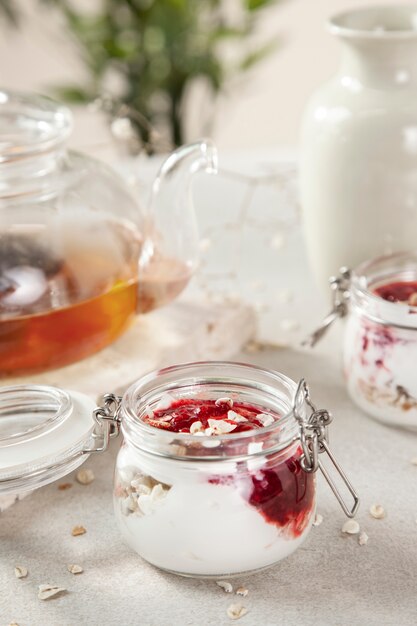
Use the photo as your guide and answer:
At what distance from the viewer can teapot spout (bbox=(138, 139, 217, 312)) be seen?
1.01 m

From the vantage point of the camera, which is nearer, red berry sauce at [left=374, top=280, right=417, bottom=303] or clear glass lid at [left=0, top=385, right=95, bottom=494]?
clear glass lid at [left=0, top=385, right=95, bottom=494]

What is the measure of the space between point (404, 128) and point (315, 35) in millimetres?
1747

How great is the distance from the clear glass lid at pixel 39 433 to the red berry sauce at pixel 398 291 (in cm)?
31

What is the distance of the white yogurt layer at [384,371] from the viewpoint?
876 millimetres

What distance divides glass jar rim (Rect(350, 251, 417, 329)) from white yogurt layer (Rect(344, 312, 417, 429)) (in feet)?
0.03

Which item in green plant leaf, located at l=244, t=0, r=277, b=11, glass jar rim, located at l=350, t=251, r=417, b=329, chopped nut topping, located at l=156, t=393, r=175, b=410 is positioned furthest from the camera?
green plant leaf, located at l=244, t=0, r=277, b=11

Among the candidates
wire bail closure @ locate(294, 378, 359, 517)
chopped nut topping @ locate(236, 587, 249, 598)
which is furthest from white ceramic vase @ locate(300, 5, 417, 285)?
chopped nut topping @ locate(236, 587, 249, 598)

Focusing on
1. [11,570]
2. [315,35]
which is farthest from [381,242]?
[315,35]

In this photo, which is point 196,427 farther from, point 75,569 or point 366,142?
point 366,142

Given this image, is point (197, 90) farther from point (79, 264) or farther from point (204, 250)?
point (79, 264)

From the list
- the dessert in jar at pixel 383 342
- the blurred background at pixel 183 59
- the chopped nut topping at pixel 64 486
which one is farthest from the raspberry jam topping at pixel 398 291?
the blurred background at pixel 183 59

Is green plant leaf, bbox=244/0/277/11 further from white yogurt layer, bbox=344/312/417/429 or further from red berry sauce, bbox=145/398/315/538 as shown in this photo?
red berry sauce, bbox=145/398/315/538

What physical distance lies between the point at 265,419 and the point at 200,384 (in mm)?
78

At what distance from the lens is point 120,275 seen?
38.7 inches
